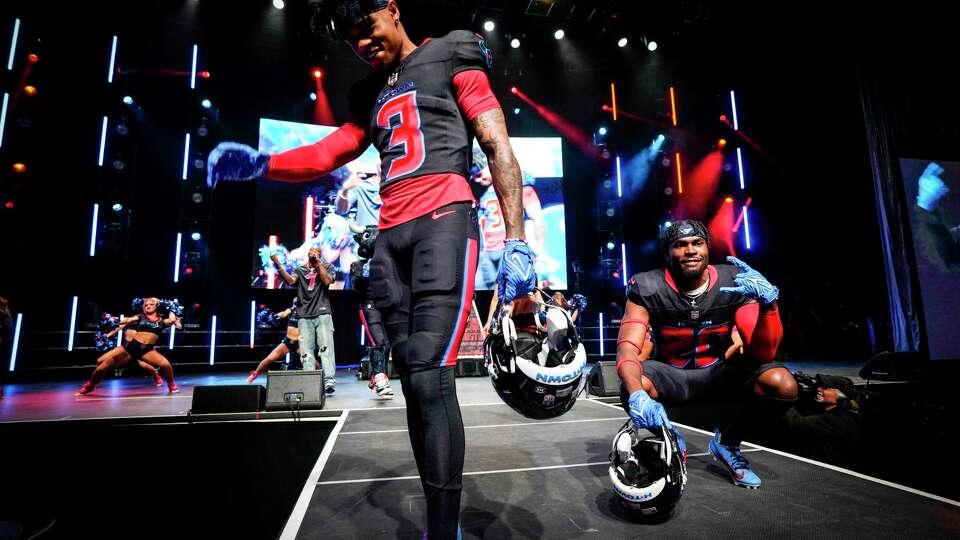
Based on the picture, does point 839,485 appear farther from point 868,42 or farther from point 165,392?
point 868,42

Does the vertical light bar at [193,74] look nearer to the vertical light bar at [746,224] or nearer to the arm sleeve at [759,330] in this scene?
the arm sleeve at [759,330]

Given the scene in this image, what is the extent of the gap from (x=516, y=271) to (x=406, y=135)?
2.32 feet

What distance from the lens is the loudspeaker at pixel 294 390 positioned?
15.8 ft

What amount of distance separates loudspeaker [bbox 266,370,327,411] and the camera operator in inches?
197

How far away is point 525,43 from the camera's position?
13297 mm

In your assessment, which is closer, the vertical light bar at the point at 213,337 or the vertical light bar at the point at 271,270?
the vertical light bar at the point at 271,270

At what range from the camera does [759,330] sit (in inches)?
107

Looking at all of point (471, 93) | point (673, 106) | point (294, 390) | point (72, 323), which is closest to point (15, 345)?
point (72, 323)

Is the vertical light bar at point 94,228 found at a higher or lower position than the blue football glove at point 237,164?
higher

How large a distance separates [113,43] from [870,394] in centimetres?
1677

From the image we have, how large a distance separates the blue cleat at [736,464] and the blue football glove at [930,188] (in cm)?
1148

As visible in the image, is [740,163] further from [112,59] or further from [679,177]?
[112,59]

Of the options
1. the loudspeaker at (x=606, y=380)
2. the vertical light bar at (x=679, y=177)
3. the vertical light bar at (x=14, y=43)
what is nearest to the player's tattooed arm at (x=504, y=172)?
the loudspeaker at (x=606, y=380)

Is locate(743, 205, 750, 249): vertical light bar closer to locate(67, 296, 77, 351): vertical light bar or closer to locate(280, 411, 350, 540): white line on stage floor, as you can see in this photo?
locate(280, 411, 350, 540): white line on stage floor
